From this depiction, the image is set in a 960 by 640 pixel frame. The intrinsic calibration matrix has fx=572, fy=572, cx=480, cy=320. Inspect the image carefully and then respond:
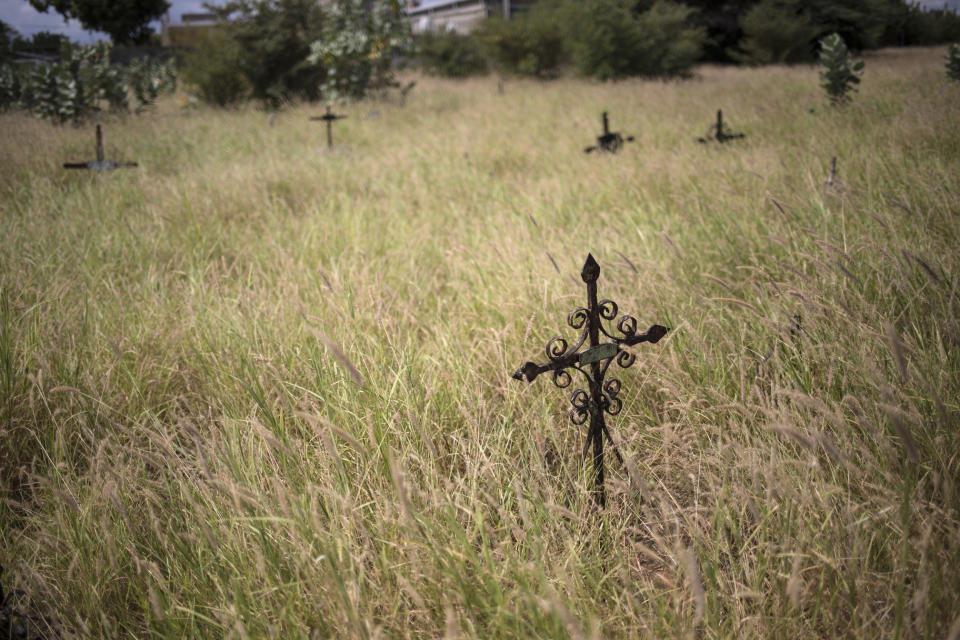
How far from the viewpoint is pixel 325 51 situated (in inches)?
454

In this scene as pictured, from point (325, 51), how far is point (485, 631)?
12.4m

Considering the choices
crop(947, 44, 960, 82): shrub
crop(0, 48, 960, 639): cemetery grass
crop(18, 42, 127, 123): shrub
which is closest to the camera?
crop(0, 48, 960, 639): cemetery grass

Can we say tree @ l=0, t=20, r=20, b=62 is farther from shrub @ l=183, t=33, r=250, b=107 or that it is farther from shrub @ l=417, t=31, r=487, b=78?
shrub @ l=417, t=31, r=487, b=78

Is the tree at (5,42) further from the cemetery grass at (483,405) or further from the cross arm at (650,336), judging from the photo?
the cross arm at (650,336)

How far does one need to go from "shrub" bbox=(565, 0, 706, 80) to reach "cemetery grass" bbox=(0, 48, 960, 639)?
11.9 m

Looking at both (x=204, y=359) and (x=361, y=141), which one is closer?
(x=204, y=359)

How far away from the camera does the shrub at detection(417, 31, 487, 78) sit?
21.0 m

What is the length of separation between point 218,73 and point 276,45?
4.88ft

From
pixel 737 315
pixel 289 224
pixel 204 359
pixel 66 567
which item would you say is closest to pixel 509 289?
pixel 737 315

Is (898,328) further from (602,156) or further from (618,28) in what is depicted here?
(618,28)

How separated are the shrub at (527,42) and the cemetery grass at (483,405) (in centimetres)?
1481

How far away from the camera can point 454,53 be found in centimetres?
2109

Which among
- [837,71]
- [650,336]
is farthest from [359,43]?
[650,336]

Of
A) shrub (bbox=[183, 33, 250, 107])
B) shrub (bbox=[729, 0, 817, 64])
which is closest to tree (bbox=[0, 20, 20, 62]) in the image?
shrub (bbox=[183, 33, 250, 107])
